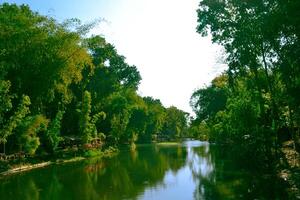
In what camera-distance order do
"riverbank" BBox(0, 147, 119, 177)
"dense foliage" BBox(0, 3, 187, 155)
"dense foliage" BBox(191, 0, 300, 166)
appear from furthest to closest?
1. "dense foliage" BBox(0, 3, 187, 155)
2. "riverbank" BBox(0, 147, 119, 177)
3. "dense foliage" BBox(191, 0, 300, 166)

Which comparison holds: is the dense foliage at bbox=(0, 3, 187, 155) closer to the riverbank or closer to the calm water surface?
the riverbank

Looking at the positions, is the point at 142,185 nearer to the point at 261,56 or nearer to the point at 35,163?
the point at 261,56

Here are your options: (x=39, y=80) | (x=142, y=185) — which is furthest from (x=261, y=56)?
(x=39, y=80)

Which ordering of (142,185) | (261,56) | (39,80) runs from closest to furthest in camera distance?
(142,185) → (261,56) → (39,80)

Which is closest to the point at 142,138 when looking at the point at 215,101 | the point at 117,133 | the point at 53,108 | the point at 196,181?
the point at 215,101

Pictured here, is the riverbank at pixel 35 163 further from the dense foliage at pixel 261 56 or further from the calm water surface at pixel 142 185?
the dense foliage at pixel 261 56

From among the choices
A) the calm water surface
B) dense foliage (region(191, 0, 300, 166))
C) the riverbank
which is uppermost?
dense foliage (region(191, 0, 300, 166))

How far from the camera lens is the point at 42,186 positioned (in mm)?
27734

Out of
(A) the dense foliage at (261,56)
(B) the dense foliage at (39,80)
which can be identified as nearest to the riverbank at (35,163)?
(B) the dense foliage at (39,80)

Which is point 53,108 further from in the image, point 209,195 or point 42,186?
point 209,195

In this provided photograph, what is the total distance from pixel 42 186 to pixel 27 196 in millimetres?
4010

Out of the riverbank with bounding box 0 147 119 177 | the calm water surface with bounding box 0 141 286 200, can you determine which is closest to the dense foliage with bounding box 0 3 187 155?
the riverbank with bounding box 0 147 119 177

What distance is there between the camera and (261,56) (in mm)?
31438

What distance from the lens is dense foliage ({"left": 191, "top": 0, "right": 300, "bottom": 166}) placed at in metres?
19.6
